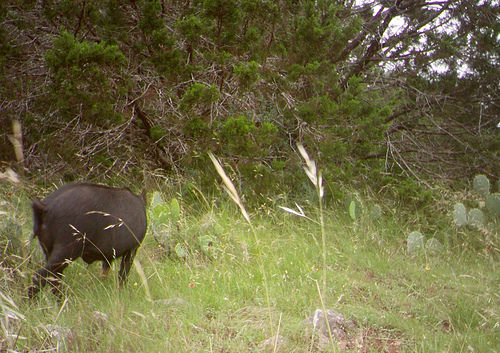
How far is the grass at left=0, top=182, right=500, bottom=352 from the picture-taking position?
2.65m

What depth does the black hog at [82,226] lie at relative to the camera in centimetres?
296

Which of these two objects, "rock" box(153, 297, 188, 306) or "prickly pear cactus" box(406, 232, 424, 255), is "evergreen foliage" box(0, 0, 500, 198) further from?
"rock" box(153, 297, 188, 306)

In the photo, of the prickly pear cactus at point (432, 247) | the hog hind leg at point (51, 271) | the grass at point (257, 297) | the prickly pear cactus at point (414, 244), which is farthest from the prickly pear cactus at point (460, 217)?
the hog hind leg at point (51, 271)

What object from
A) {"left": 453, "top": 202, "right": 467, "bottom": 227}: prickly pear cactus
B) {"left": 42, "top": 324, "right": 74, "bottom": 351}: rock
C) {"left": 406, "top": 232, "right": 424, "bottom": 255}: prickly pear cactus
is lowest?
{"left": 42, "top": 324, "right": 74, "bottom": 351}: rock

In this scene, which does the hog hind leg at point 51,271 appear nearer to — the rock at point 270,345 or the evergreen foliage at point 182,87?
the rock at point 270,345

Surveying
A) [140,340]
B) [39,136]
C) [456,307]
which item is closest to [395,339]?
[456,307]

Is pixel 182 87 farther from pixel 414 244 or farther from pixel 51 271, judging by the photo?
pixel 51 271

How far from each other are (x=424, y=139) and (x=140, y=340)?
7592mm

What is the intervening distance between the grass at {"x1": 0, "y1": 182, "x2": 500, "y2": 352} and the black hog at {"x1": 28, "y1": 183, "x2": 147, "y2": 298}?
165mm

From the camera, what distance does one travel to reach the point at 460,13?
801cm

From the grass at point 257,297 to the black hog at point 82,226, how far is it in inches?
6.5

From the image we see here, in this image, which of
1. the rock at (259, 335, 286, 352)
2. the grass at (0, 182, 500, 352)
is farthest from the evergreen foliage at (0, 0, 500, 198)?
the rock at (259, 335, 286, 352)

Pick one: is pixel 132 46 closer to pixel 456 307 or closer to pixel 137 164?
pixel 137 164

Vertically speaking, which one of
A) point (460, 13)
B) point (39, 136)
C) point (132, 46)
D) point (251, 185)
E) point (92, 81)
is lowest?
point (39, 136)
